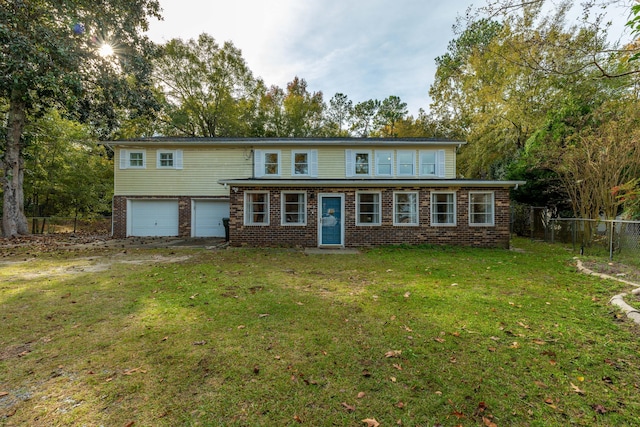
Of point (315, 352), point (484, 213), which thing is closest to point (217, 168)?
point (484, 213)

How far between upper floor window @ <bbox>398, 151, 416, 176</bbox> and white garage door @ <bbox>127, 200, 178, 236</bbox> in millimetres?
11653

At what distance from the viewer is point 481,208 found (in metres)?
11.2

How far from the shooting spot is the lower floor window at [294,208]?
11.3 m

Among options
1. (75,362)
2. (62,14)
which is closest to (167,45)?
(62,14)

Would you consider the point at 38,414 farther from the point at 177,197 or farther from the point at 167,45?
the point at 167,45

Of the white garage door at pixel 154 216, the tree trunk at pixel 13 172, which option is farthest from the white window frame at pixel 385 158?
the tree trunk at pixel 13 172

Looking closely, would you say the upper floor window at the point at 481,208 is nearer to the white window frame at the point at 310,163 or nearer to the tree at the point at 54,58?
the white window frame at the point at 310,163

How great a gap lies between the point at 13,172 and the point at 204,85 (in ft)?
49.1

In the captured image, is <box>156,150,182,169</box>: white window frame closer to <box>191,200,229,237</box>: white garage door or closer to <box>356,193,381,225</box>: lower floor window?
<box>191,200,229,237</box>: white garage door

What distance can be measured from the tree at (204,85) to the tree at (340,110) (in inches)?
364

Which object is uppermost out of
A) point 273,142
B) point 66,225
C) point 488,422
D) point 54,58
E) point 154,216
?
point 54,58

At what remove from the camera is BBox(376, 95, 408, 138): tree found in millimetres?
31516

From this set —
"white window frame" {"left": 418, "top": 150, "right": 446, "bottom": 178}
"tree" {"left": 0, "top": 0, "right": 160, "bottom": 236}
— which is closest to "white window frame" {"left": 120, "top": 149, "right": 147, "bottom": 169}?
"tree" {"left": 0, "top": 0, "right": 160, "bottom": 236}

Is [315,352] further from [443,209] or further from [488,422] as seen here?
[443,209]
